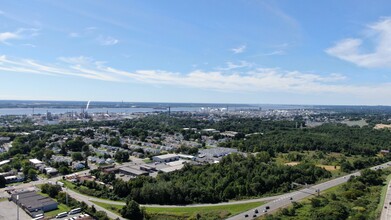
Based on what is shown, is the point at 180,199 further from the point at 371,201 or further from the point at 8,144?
the point at 8,144

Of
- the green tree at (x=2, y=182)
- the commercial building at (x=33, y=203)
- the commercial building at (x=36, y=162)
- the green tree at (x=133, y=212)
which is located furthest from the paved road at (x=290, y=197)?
the commercial building at (x=36, y=162)

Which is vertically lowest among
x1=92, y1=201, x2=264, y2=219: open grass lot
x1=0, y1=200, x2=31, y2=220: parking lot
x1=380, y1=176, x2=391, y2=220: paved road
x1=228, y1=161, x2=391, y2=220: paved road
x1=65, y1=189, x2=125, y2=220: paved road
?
x1=0, y1=200, x2=31, y2=220: parking lot

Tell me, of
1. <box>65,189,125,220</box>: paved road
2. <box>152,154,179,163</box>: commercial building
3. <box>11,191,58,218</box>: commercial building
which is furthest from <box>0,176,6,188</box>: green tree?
<box>152,154,179,163</box>: commercial building

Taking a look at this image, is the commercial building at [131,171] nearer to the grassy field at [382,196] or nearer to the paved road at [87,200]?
the paved road at [87,200]

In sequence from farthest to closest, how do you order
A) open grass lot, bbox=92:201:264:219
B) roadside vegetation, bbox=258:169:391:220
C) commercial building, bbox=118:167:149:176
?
commercial building, bbox=118:167:149:176 → open grass lot, bbox=92:201:264:219 → roadside vegetation, bbox=258:169:391:220

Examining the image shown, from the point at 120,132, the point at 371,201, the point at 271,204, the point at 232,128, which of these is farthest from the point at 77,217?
the point at 232,128

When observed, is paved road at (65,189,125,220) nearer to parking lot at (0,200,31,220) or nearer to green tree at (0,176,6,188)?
parking lot at (0,200,31,220)
